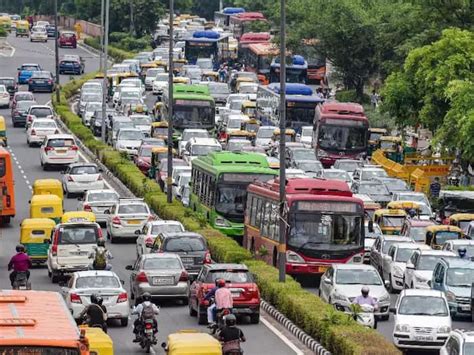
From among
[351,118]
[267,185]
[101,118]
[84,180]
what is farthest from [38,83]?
[267,185]

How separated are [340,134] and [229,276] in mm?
37594

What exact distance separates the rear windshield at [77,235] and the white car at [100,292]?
23.0 ft

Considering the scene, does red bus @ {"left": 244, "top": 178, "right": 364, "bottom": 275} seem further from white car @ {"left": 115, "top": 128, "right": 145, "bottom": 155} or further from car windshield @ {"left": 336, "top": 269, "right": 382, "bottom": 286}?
white car @ {"left": 115, "top": 128, "right": 145, "bottom": 155}

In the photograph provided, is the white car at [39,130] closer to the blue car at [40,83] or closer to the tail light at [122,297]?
the blue car at [40,83]

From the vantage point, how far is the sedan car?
38219mm

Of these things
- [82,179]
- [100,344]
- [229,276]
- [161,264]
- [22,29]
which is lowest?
[82,179]

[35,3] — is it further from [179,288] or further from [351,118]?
[179,288]

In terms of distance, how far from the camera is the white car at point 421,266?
41.4 m

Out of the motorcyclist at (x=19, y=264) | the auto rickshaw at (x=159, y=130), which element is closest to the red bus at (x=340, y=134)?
the auto rickshaw at (x=159, y=130)

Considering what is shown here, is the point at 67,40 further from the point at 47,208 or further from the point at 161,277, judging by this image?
the point at 161,277

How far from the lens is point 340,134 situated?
240ft

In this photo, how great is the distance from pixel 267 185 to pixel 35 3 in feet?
444

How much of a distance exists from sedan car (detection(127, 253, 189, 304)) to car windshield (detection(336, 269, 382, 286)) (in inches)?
139

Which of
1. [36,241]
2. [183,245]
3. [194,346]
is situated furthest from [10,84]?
[194,346]
